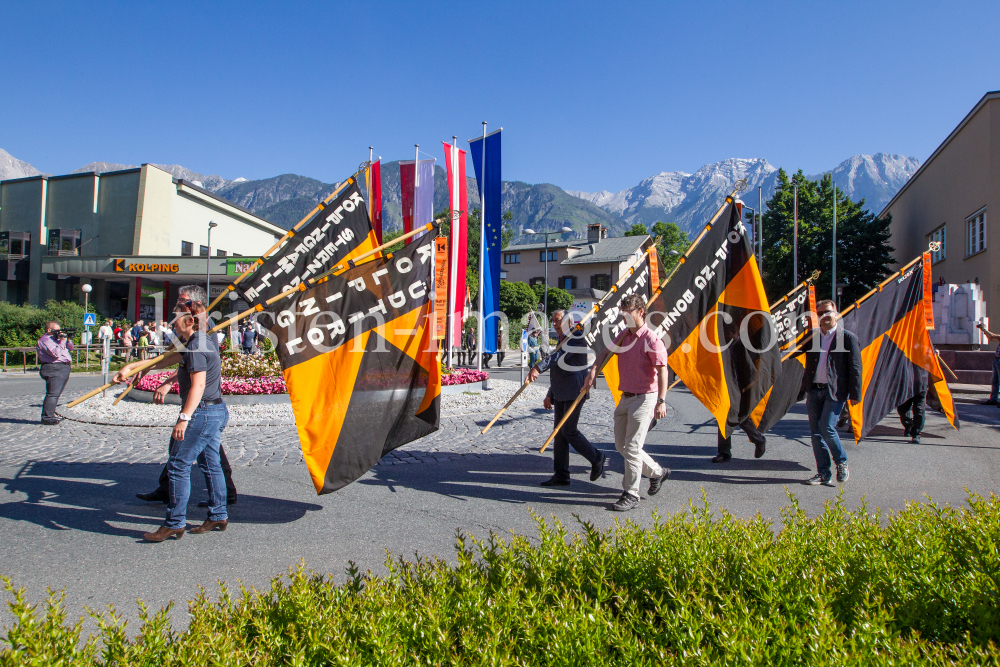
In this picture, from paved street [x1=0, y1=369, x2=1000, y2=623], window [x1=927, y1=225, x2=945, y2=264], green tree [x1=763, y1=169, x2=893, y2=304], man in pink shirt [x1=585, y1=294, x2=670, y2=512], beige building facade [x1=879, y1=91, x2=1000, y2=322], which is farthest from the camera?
green tree [x1=763, y1=169, x2=893, y2=304]

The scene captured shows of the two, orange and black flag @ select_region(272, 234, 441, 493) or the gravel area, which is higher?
orange and black flag @ select_region(272, 234, 441, 493)

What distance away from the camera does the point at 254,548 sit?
4652mm

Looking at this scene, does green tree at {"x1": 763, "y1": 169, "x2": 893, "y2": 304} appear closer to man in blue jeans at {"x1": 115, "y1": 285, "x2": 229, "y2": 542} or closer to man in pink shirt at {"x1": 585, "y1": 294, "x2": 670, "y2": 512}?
man in pink shirt at {"x1": 585, "y1": 294, "x2": 670, "y2": 512}

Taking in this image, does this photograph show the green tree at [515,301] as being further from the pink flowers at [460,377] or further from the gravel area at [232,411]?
the gravel area at [232,411]

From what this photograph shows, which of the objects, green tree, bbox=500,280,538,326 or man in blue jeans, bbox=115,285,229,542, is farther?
green tree, bbox=500,280,538,326

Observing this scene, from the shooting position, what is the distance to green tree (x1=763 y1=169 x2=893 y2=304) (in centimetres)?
3828

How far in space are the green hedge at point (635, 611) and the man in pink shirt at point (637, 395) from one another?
88.5 inches

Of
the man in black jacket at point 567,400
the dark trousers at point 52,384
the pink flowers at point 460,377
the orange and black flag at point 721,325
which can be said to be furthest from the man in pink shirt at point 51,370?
the orange and black flag at point 721,325

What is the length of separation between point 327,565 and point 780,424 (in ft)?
29.3

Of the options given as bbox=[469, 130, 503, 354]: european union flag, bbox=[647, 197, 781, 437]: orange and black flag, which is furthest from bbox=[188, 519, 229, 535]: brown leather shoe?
bbox=[469, 130, 503, 354]: european union flag

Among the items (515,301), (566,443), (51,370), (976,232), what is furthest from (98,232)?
(976,232)

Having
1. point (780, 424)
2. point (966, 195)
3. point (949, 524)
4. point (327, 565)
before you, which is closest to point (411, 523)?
point (327, 565)

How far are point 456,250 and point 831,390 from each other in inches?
386

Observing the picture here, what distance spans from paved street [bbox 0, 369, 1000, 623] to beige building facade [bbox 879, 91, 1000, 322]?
17181mm
